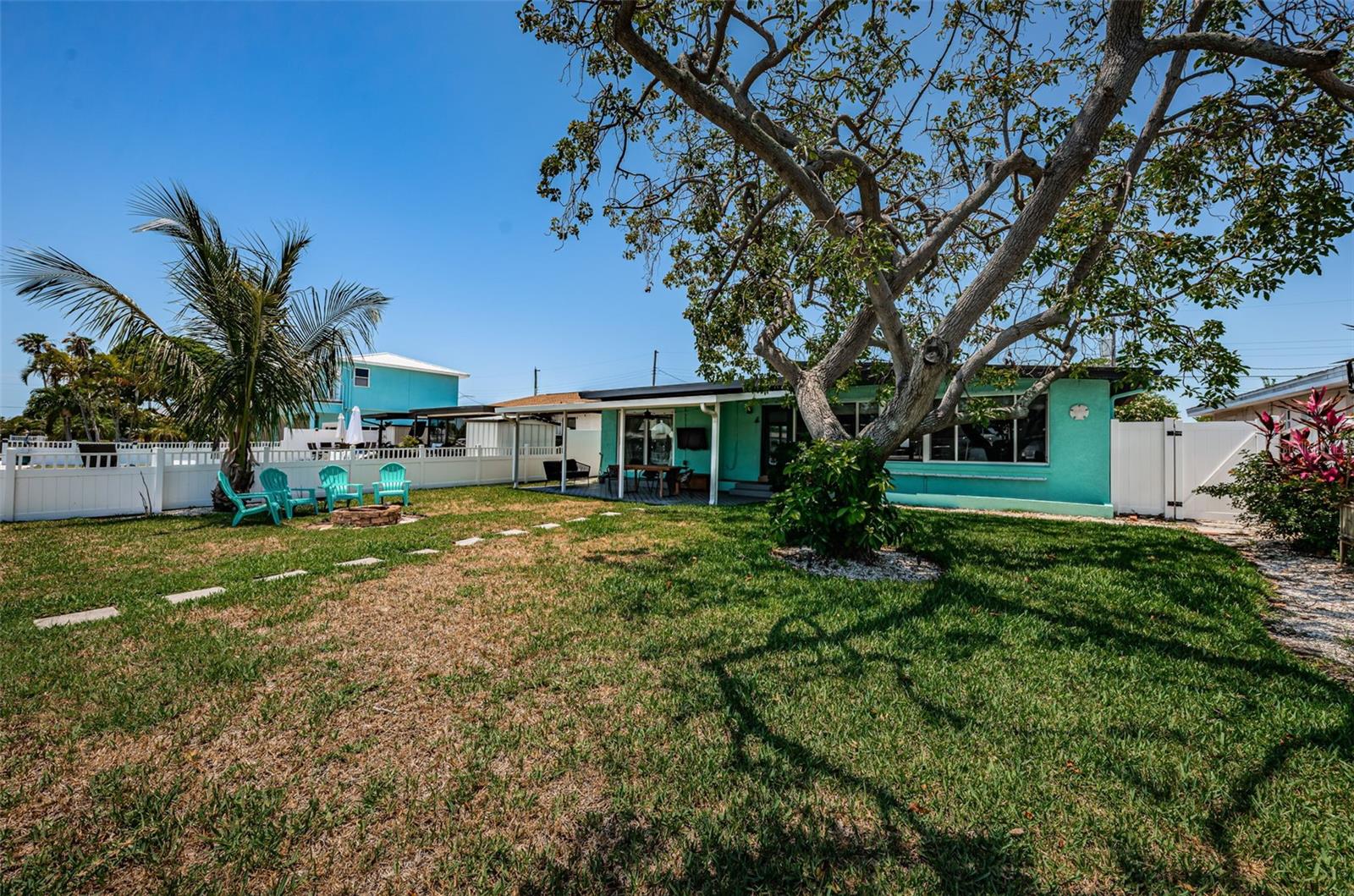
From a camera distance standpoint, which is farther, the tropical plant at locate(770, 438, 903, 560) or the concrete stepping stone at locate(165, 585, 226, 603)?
the tropical plant at locate(770, 438, 903, 560)

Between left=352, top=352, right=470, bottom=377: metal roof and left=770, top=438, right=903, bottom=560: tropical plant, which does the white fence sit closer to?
left=770, top=438, right=903, bottom=560: tropical plant

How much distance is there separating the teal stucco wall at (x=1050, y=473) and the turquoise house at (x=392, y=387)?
19651 millimetres

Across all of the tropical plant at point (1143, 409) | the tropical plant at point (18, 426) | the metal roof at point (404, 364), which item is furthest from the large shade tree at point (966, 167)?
the tropical plant at point (18, 426)

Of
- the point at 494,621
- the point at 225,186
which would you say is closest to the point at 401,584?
the point at 494,621

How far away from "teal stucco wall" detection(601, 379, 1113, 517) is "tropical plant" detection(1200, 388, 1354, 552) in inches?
111

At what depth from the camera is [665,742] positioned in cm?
271

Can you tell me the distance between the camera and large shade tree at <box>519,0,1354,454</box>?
555 centimetres

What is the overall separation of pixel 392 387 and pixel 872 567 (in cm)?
2554

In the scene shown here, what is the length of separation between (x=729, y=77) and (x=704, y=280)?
134 inches

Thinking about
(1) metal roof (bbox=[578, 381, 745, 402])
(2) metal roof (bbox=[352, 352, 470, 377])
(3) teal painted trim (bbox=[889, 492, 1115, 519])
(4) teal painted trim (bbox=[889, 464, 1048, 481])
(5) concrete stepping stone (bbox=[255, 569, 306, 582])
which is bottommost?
(5) concrete stepping stone (bbox=[255, 569, 306, 582])

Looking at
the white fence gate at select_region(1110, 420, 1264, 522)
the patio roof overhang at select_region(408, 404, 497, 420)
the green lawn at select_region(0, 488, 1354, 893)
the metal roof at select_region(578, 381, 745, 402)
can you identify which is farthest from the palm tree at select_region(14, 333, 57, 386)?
the white fence gate at select_region(1110, 420, 1264, 522)

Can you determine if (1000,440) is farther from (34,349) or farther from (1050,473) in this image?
(34,349)

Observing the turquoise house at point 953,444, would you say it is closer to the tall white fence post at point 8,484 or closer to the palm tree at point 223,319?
the palm tree at point 223,319

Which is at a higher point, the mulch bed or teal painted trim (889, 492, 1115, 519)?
teal painted trim (889, 492, 1115, 519)
